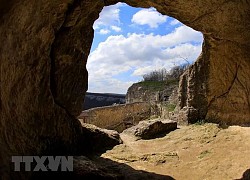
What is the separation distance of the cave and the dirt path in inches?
24.2

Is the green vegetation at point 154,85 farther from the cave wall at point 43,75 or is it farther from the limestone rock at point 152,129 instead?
the cave wall at point 43,75

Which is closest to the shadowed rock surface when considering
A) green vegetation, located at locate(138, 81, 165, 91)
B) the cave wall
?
the cave wall

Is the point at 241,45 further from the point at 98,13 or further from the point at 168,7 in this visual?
the point at 98,13

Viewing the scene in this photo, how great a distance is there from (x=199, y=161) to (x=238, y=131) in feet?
6.51

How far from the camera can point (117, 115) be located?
18.7 m

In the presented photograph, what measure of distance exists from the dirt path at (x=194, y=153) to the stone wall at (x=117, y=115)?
6217mm

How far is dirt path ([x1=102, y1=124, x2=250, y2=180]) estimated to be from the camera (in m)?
6.51

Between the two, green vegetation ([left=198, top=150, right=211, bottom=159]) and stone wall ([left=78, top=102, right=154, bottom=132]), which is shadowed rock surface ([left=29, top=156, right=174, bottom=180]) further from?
stone wall ([left=78, top=102, right=154, bottom=132])

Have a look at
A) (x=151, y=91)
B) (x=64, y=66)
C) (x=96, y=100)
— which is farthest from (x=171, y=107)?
(x=64, y=66)

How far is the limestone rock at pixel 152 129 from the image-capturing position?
10695mm

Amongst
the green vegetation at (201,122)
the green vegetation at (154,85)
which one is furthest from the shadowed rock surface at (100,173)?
the green vegetation at (154,85)

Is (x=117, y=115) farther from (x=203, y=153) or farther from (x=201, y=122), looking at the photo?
(x=203, y=153)

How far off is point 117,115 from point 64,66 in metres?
11.2

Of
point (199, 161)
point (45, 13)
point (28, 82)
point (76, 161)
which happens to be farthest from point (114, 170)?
point (45, 13)
